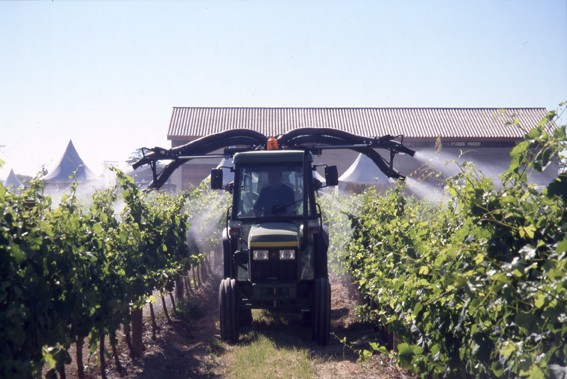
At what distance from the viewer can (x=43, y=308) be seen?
4469mm

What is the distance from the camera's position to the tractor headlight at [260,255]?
8.75 metres

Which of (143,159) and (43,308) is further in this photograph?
(143,159)

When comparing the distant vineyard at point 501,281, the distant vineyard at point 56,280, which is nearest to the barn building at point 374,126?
the distant vineyard at point 56,280

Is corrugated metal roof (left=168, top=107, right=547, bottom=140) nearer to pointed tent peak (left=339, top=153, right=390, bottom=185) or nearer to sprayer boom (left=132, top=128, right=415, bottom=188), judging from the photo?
pointed tent peak (left=339, top=153, right=390, bottom=185)

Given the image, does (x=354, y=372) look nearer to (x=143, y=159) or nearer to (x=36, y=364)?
(x=36, y=364)

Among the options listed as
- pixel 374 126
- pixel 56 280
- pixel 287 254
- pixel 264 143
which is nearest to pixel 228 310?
pixel 287 254

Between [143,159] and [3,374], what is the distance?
7443mm

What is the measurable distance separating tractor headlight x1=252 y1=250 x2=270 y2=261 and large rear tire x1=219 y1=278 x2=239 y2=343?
505mm

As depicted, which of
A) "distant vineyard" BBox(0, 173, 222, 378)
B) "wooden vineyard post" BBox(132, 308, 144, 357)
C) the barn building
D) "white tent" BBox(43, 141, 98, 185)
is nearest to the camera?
"distant vineyard" BBox(0, 173, 222, 378)

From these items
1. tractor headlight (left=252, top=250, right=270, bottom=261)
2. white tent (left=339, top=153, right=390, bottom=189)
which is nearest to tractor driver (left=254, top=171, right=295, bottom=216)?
tractor headlight (left=252, top=250, right=270, bottom=261)

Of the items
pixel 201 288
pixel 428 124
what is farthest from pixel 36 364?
pixel 428 124

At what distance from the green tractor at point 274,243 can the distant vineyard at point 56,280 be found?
4.69 feet

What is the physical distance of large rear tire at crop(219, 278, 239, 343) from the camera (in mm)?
8914

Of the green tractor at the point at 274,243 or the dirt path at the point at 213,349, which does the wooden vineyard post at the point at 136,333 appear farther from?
the green tractor at the point at 274,243
